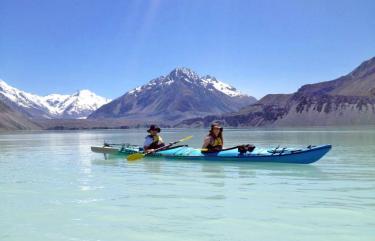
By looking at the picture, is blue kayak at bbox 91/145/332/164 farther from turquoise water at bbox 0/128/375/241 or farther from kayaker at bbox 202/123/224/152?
turquoise water at bbox 0/128/375/241

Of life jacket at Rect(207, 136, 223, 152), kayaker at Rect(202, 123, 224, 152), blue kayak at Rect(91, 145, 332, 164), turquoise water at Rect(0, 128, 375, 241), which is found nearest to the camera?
turquoise water at Rect(0, 128, 375, 241)

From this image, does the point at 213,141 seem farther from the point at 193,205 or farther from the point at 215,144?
the point at 193,205

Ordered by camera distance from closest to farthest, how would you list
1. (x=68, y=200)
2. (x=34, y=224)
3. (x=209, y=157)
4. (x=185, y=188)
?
(x=34, y=224)
(x=68, y=200)
(x=185, y=188)
(x=209, y=157)

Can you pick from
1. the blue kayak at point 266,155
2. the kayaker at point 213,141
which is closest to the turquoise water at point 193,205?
the blue kayak at point 266,155

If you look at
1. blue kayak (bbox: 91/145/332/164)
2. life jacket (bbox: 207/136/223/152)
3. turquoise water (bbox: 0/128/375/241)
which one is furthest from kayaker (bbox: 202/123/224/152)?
turquoise water (bbox: 0/128/375/241)

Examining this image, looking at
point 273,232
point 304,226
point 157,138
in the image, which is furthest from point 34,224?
point 157,138

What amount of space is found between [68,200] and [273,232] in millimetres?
7249

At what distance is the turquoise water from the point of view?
10250 mm

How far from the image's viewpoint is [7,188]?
57.9 ft

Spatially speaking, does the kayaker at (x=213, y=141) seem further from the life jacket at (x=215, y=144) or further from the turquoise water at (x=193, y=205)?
the turquoise water at (x=193, y=205)

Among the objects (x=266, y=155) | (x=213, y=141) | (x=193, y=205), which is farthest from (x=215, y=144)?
(x=193, y=205)

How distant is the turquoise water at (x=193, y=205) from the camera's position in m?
10.2

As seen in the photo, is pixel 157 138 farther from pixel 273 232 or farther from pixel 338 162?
pixel 273 232

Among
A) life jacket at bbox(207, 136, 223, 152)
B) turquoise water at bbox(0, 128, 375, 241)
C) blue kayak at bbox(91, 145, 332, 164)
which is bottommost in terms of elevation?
turquoise water at bbox(0, 128, 375, 241)
